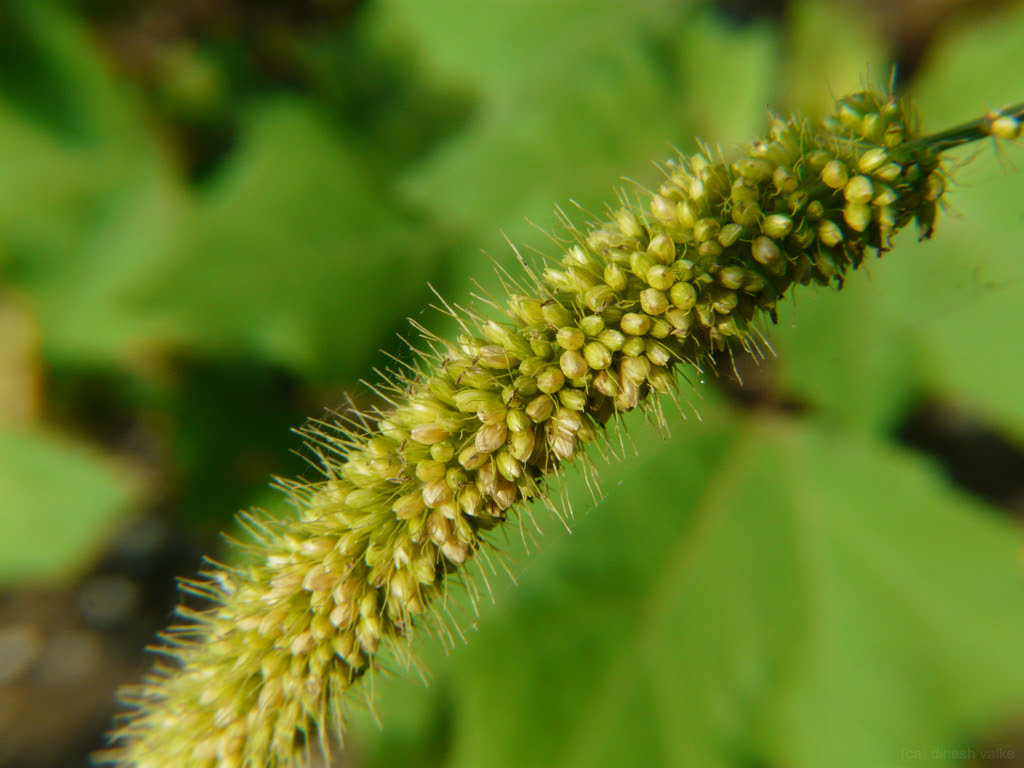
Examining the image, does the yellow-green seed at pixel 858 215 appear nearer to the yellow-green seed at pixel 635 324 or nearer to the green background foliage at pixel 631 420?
the yellow-green seed at pixel 635 324

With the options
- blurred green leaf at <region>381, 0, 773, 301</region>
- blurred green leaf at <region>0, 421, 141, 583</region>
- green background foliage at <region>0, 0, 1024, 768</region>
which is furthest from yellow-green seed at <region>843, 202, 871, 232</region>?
blurred green leaf at <region>0, 421, 141, 583</region>

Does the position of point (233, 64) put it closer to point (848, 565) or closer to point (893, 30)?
point (893, 30)

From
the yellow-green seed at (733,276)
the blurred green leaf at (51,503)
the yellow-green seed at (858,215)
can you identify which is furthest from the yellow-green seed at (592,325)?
the blurred green leaf at (51,503)

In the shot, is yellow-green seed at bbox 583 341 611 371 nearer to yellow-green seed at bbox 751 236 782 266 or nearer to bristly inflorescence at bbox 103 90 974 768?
bristly inflorescence at bbox 103 90 974 768

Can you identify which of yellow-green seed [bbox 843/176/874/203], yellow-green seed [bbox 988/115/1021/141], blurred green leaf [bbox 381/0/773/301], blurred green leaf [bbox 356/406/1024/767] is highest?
blurred green leaf [bbox 381/0/773/301]

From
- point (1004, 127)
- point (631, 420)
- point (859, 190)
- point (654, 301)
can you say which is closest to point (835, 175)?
point (859, 190)

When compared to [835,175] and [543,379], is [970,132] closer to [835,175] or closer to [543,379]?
[835,175]

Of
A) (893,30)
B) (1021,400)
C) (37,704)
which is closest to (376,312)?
(1021,400)
